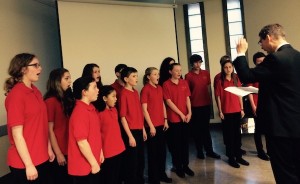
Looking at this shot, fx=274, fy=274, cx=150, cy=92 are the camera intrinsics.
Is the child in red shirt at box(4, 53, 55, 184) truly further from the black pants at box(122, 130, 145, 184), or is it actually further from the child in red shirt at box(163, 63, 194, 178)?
the child in red shirt at box(163, 63, 194, 178)

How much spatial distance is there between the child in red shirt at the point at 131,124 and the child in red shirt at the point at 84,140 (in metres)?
0.74

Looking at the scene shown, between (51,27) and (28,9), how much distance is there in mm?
562

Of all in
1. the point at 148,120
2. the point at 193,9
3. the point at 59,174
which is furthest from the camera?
the point at 193,9

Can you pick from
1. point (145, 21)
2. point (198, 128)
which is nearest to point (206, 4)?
point (145, 21)

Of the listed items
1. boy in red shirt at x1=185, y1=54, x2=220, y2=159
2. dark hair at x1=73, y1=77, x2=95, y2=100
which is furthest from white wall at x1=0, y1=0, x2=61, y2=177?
boy in red shirt at x1=185, y1=54, x2=220, y2=159

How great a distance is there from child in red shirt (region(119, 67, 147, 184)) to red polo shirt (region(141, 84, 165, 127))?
0.21 metres

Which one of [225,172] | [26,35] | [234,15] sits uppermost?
[234,15]

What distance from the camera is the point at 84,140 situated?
1.84m

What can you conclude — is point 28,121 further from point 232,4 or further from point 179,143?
point 232,4

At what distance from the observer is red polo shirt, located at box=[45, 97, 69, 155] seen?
2.20 metres

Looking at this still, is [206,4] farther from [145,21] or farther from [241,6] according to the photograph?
[145,21]

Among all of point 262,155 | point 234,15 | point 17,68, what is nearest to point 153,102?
point 17,68

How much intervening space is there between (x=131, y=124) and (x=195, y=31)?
11.4ft

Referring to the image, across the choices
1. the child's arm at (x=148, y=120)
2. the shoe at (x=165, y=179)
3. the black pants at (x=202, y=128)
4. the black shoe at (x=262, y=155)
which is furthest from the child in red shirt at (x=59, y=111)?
the black shoe at (x=262, y=155)
